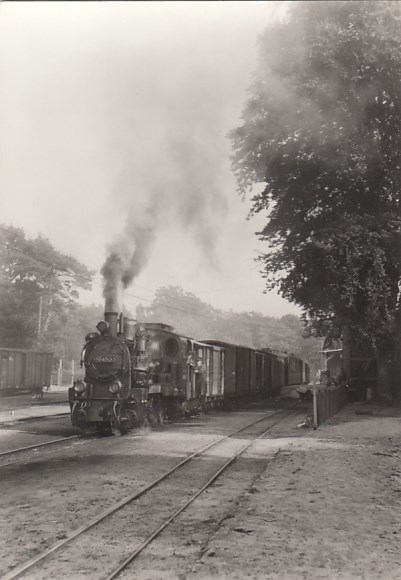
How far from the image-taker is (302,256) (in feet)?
75.7

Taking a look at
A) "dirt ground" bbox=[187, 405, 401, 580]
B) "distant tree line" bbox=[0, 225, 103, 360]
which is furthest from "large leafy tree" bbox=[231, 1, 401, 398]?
"distant tree line" bbox=[0, 225, 103, 360]

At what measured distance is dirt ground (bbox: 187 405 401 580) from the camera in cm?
504

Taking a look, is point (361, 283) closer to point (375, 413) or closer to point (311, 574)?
point (375, 413)

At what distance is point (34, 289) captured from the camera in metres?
50.1

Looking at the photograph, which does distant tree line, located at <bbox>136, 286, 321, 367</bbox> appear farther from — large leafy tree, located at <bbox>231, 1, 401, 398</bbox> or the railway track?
the railway track

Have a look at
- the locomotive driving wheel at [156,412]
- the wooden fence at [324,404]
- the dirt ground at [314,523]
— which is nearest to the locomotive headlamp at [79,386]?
the locomotive driving wheel at [156,412]

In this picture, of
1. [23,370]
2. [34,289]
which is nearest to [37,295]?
[34,289]

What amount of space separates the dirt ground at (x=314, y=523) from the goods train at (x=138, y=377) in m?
4.03

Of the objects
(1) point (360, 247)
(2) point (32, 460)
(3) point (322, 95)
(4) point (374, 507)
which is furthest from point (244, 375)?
(4) point (374, 507)

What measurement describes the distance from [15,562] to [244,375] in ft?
71.5

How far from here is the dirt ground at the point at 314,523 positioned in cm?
504

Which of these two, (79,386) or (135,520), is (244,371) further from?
(135,520)

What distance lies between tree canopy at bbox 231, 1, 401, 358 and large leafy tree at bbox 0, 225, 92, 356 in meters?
26.4

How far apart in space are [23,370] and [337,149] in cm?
1952
